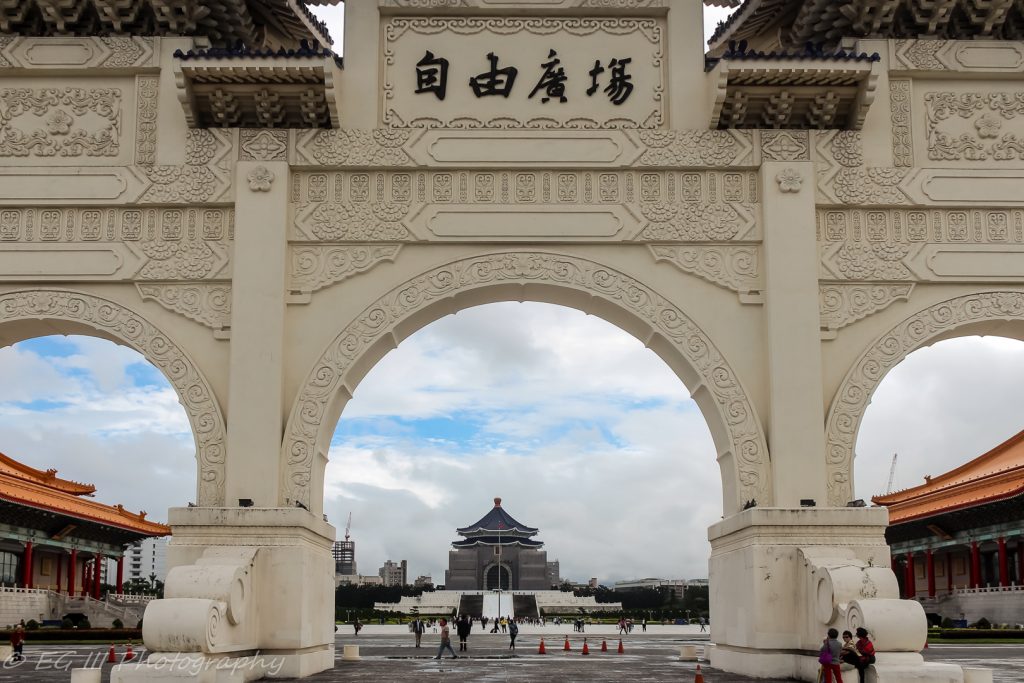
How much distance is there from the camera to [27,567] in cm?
2920

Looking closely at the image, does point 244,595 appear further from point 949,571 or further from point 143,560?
point 143,560

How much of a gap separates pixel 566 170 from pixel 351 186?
7.57 feet

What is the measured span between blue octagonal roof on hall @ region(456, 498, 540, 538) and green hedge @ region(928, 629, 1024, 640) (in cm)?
4875

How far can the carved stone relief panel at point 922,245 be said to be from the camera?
11930mm

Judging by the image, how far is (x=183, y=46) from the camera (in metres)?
12.2

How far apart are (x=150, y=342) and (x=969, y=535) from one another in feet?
79.2

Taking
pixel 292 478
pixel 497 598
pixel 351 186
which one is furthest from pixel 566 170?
pixel 497 598

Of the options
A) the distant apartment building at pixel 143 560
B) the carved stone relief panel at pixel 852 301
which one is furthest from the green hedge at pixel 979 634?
the distant apartment building at pixel 143 560

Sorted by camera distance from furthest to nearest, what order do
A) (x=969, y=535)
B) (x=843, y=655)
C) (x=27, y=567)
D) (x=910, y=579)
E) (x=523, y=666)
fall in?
(x=910, y=579) → (x=969, y=535) → (x=27, y=567) → (x=523, y=666) → (x=843, y=655)

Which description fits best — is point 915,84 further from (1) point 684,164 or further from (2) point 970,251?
(1) point 684,164

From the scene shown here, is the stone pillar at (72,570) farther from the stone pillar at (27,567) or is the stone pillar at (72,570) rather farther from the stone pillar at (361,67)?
the stone pillar at (361,67)

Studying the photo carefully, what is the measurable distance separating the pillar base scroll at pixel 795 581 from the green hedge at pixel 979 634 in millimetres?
12933

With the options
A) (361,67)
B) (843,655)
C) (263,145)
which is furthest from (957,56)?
(263,145)

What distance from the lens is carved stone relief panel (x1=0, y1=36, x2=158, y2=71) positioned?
1219 centimetres
